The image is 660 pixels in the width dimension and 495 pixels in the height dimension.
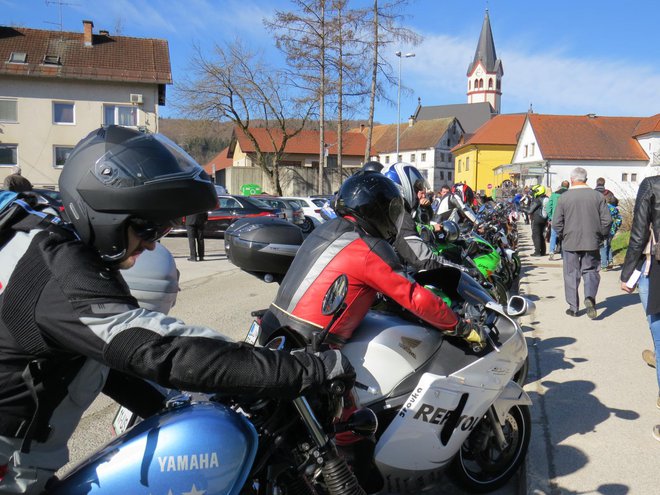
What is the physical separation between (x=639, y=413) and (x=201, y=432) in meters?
3.84

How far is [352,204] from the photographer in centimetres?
319

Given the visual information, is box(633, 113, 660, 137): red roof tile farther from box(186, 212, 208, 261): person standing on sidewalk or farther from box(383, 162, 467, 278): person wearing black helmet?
box(383, 162, 467, 278): person wearing black helmet

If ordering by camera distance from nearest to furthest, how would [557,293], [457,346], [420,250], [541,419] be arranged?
[457,346] → [541,419] → [420,250] → [557,293]

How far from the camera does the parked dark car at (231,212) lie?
738 inches

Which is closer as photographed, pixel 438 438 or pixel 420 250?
pixel 438 438

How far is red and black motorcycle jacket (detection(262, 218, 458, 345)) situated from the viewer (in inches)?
111

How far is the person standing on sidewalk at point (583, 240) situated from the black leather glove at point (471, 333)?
5.02 meters

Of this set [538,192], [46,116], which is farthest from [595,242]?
[46,116]

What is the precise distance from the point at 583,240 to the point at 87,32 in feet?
122

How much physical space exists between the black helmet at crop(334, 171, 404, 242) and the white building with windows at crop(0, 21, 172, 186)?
3256 cm

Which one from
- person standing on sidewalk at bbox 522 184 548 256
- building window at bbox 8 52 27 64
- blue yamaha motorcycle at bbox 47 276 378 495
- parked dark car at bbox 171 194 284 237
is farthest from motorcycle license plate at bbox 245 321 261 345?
building window at bbox 8 52 27 64

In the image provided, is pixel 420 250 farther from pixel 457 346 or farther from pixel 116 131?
pixel 116 131

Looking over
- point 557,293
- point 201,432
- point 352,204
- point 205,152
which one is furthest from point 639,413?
point 205,152

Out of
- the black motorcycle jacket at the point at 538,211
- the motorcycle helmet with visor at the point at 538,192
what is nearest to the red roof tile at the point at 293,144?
the motorcycle helmet with visor at the point at 538,192
